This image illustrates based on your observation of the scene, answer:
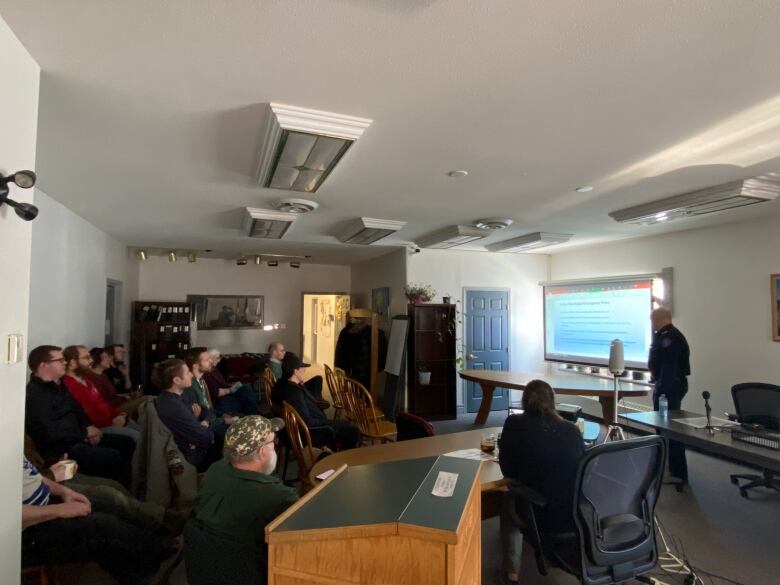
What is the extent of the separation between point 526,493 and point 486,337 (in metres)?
4.70

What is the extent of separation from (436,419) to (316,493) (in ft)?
16.1

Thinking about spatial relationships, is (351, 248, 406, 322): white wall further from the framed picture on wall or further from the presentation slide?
the framed picture on wall

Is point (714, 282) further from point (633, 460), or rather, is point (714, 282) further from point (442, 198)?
point (633, 460)

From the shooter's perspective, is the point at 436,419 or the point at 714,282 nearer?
the point at 714,282

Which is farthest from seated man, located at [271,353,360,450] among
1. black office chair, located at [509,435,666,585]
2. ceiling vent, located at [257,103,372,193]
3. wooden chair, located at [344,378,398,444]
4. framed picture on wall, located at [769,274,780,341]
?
framed picture on wall, located at [769,274,780,341]

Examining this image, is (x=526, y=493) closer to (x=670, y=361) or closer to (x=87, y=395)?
(x=670, y=361)

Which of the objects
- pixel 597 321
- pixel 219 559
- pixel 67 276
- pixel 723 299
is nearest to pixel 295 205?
pixel 67 276

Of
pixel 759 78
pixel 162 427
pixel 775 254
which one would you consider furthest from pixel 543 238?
pixel 162 427

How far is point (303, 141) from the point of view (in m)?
2.26

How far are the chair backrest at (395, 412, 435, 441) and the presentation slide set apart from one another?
357cm

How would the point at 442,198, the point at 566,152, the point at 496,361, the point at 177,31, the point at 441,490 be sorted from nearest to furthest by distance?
the point at 441,490 < the point at 177,31 < the point at 566,152 < the point at 442,198 < the point at 496,361

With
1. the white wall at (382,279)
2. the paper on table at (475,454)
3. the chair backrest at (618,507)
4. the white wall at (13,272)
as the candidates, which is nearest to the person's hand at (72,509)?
the white wall at (13,272)

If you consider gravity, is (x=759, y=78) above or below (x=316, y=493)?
above

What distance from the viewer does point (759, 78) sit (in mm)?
1784
